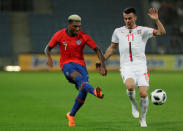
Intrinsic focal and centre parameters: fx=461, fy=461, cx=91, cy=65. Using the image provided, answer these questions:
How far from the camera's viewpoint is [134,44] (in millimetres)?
8578

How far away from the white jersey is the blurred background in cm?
2350

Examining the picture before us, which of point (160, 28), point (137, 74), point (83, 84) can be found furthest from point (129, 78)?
point (160, 28)

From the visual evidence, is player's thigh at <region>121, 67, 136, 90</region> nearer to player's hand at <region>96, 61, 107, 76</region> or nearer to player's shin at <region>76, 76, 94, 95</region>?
player's hand at <region>96, 61, 107, 76</region>

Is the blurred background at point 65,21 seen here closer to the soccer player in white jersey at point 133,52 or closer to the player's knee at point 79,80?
the soccer player in white jersey at point 133,52

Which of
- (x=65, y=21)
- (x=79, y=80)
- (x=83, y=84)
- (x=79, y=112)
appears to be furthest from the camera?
(x=65, y=21)

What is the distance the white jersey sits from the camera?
856 centimetres

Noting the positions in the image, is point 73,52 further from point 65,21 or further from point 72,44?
point 65,21

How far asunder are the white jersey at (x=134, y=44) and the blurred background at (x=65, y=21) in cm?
2350

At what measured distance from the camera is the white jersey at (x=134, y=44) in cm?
856

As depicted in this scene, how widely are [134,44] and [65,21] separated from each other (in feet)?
88.3

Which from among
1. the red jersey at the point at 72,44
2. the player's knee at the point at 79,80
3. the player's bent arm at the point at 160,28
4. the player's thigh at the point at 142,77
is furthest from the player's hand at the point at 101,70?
the player's bent arm at the point at 160,28

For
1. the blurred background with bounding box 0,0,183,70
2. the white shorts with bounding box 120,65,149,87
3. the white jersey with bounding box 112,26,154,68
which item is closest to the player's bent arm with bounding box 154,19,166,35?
the white jersey with bounding box 112,26,154,68

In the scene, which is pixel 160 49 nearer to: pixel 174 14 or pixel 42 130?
pixel 174 14

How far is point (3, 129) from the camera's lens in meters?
7.77
